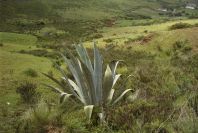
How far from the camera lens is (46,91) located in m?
14.3

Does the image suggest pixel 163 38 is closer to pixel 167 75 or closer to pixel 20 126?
pixel 167 75

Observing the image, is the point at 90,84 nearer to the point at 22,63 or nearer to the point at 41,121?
the point at 41,121

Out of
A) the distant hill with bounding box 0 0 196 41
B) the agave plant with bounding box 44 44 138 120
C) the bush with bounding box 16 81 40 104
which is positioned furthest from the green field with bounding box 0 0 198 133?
the distant hill with bounding box 0 0 196 41

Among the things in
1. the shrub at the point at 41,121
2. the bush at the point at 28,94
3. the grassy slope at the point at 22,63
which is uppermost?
the shrub at the point at 41,121

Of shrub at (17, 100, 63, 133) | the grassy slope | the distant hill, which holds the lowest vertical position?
the distant hill

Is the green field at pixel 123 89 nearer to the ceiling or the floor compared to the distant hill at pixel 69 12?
nearer to the ceiling

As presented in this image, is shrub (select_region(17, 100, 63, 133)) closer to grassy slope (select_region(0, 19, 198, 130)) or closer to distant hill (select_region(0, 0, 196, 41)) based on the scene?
grassy slope (select_region(0, 19, 198, 130))

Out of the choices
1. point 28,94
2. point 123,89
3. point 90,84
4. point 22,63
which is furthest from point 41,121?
point 22,63

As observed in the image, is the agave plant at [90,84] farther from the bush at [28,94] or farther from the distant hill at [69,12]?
the distant hill at [69,12]

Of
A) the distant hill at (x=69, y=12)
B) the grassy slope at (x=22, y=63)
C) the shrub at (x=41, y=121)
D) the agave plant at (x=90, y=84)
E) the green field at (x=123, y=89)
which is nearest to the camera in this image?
the shrub at (x=41, y=121)

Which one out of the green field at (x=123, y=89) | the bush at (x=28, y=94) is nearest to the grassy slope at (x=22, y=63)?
the green field at (x=123, y=89)

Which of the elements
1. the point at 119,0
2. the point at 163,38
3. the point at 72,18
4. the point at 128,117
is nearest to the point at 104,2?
the point at 119,0

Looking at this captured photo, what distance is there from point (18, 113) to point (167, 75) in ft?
19.5

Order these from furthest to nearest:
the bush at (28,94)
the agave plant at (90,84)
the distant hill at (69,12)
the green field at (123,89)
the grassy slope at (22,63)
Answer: the distant hill at (69,12)
the grassy slope at (22,63)
the bush at (28,94)
the agave plant at (90,84)
the green field at (123,89)
